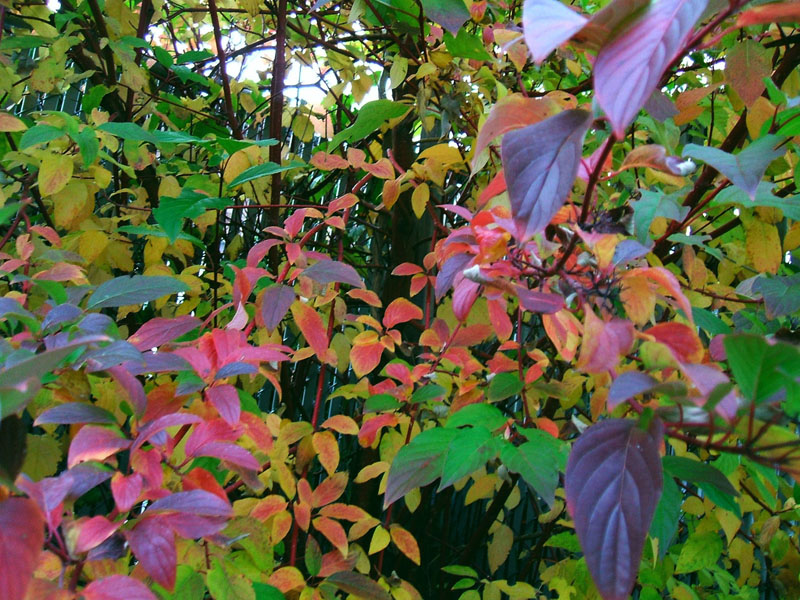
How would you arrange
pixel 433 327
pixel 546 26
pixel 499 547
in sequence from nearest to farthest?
A: pixel 546 26
pixel 433 327
pixel 499 547

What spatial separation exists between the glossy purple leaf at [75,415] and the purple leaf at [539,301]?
378mm

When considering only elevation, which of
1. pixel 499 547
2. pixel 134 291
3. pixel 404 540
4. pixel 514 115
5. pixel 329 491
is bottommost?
pixel 499 547

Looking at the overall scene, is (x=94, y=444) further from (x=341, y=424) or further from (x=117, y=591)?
(x=341, y=424)

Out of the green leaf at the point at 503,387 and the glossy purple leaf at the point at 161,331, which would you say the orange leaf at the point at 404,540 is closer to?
the green leaf at the point at 503,387

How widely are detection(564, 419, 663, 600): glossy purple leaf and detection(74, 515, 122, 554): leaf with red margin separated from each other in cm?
34

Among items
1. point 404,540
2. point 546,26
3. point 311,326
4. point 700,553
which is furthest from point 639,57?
point 700,553

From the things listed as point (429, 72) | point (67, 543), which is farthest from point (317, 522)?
point (429, 72)

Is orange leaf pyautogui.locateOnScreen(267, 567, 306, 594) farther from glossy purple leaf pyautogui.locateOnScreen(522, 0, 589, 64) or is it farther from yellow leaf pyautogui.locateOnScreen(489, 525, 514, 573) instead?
glossy purple leaf pyautogui.locateOnScreen(522, 0, 589, 64)

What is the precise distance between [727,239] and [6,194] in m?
1.30

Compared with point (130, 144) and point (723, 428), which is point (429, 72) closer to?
point (130, 144)

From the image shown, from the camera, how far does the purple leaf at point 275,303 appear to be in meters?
0.78

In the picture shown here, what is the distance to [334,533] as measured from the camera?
2.86ft

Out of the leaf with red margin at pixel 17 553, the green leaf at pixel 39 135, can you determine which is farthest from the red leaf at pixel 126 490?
the green leaf at pixel 39 135

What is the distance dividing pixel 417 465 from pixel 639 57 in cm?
45
